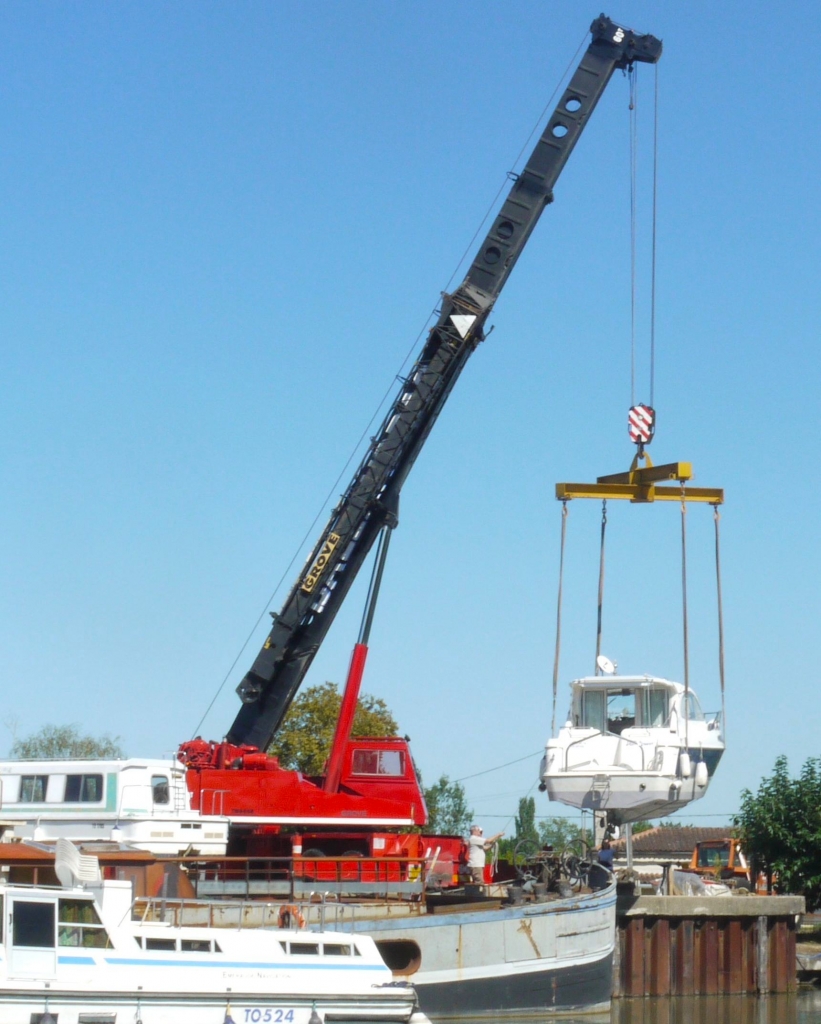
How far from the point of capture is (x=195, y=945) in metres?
19.9

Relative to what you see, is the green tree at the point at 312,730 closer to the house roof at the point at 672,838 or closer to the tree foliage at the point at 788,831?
the tree foliage at the point at 788,831

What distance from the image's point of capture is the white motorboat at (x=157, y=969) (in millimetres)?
18359

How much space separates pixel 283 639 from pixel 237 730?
2.13 metres

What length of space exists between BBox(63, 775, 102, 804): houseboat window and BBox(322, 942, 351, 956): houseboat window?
7233mm

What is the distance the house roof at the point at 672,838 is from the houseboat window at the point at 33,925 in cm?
7102

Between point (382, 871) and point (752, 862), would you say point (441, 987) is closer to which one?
point (382, 871)

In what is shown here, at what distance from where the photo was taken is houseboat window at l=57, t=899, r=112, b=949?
62.0 ft

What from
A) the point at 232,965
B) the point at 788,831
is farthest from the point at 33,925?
the point at 788,831

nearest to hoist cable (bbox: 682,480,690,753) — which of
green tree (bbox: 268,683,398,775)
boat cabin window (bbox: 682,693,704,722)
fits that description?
boat cabin window (bbox: 682,693,704,722)

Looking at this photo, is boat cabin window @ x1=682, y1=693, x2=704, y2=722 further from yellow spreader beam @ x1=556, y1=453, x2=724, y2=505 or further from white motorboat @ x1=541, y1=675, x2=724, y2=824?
yellow spreader beam @ x1=556, y1=453, x2=724, y2=505

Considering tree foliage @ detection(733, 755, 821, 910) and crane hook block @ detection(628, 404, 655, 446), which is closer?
crane hook block @ detection(628, 404, 655, 446)

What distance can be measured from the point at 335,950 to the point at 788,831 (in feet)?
78.2

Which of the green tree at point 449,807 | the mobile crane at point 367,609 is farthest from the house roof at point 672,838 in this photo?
the mobile crane at point 367,609

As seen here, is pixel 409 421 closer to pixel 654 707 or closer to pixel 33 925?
pixel 654 707
